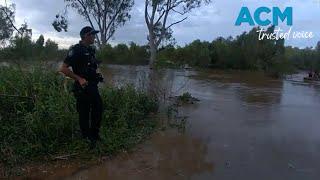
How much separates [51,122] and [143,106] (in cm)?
280

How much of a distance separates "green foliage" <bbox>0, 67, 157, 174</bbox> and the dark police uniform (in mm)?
266

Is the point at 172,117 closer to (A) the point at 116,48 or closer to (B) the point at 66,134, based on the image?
(B) the point at 66,134

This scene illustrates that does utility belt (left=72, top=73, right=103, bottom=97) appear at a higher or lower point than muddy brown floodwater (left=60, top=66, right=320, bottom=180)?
higher

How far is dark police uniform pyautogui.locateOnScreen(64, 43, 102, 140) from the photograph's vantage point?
221 inches

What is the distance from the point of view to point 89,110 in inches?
228

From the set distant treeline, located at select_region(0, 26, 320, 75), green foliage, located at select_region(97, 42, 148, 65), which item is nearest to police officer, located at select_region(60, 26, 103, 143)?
distant treeline, located at select_region(0, 26, 320, 75)

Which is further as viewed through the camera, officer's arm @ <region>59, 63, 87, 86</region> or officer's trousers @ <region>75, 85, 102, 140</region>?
officer's trousers @ <region>75, 85, 102, 140</region>

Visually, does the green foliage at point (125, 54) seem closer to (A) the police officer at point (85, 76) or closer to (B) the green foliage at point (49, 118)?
(B) the green foliage at point (49, 118)

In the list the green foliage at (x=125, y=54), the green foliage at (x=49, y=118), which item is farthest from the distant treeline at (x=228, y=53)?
the green foliage at (x=49, y=118)

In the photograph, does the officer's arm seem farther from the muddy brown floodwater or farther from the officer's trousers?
the muddy brown floodwater

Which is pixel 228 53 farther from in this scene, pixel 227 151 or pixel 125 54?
pixel 227 151

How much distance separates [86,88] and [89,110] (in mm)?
322

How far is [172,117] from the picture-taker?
29.3 feet

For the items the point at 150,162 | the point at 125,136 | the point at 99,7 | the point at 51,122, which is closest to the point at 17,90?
the point at 51,122
